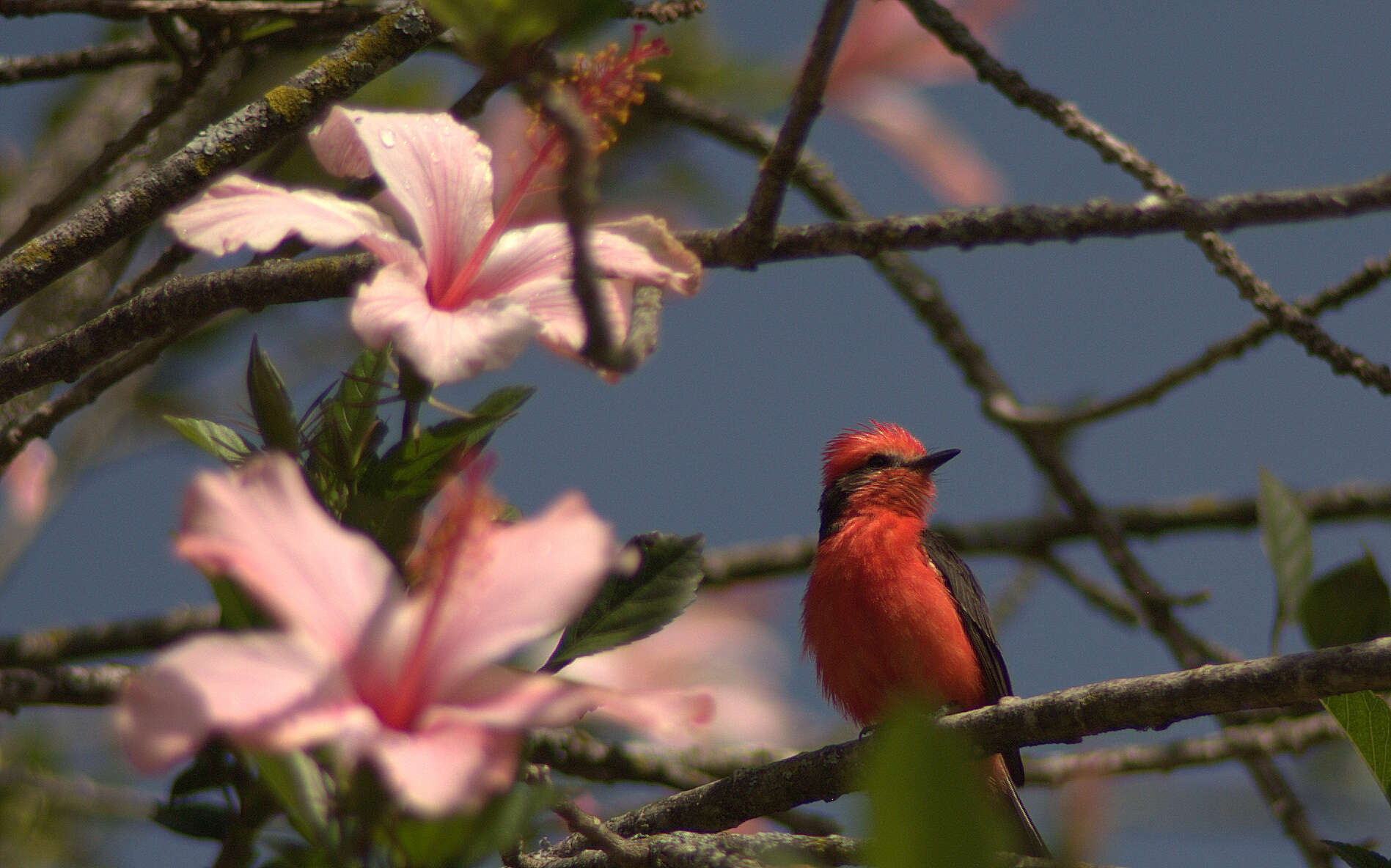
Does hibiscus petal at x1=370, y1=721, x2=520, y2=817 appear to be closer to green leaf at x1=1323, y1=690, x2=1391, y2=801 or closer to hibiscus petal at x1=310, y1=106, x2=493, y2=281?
hibiscus petal at x1=310, y1=106, x2=493, y2=281

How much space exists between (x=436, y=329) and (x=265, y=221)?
22 cm

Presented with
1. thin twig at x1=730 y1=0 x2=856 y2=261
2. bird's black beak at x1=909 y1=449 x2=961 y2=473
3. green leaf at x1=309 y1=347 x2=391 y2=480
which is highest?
bird's black beak at x1=909 y1=449 x2=961 y2=473

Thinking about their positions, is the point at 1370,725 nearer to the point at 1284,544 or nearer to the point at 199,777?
the point at 1284,544

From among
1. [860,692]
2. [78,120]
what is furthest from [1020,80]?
[78,120]

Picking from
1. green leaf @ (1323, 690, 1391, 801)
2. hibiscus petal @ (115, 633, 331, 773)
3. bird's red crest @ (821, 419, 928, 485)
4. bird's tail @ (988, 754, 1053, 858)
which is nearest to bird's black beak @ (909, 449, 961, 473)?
bird's red crest @ (821, 419, 928, 485)

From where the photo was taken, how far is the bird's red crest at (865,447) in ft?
15.4

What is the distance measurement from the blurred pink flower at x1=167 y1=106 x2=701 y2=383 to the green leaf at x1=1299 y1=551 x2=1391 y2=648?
1202mm

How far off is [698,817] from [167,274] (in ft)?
4.58

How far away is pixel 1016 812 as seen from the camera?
3.19 m

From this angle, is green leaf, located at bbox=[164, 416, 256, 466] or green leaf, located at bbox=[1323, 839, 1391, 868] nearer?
green leaf, located at bbox=[164, 416, 256, 466]

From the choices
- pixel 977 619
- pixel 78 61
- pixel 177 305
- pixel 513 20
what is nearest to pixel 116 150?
pixel 78 61

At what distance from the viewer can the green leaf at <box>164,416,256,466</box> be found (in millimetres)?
1408

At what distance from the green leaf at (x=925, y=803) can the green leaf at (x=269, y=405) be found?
33.4 inches

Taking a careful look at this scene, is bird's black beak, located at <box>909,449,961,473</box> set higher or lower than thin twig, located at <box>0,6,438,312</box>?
higher
